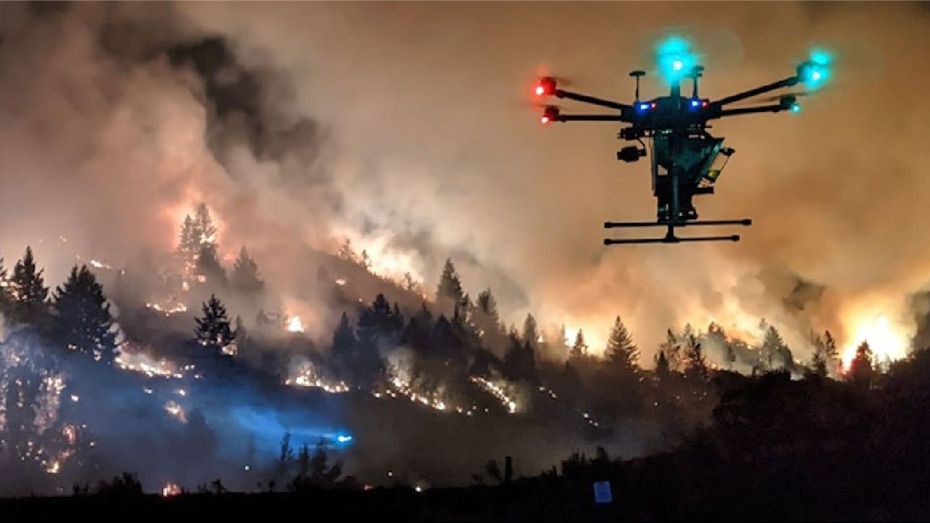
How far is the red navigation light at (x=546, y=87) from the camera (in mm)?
15711

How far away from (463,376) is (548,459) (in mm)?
28662

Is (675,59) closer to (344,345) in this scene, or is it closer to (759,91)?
(759,91)

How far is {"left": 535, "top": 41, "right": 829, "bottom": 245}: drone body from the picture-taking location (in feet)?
51.3

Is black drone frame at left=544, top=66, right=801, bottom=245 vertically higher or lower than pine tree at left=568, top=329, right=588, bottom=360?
lower

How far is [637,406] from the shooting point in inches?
3760

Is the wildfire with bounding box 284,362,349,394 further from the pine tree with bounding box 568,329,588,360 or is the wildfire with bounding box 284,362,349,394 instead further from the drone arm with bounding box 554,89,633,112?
the drone arm with bounding box 554,89,633,112

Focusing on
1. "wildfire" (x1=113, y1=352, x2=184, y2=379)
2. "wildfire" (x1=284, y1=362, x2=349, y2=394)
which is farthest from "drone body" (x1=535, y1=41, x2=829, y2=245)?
"wildfire" (x1=284, y1=362, x2=349, y2=394)

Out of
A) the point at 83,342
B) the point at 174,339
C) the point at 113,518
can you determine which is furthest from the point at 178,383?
the point at 113,518

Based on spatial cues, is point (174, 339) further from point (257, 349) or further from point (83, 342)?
point (83, 342)

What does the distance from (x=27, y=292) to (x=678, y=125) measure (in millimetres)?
84865

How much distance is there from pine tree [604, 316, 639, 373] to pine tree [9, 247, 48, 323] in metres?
67.5

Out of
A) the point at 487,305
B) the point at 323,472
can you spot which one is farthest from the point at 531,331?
the point at 323,472

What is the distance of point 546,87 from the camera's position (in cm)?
1573

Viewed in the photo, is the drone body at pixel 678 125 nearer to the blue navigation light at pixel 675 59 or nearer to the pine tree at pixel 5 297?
the blue navigation light at pixel 675 59
